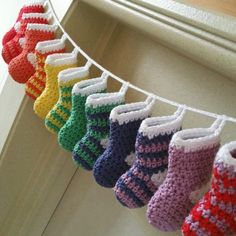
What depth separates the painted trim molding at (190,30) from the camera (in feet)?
1.62

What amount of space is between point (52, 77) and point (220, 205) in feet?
1.54

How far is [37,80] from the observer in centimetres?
85

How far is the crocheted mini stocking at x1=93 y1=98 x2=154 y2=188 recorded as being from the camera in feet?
1.89

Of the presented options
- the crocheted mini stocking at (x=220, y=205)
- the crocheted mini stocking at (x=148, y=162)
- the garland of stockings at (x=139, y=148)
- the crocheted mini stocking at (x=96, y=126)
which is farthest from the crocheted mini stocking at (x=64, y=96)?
the crocheted mini stocking at (x=220, y=205)

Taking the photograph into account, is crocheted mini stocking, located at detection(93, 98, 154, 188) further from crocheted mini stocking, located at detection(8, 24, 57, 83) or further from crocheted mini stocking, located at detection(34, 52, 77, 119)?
crocheted mini stocking, located at detection(8, 24, 57, 83)

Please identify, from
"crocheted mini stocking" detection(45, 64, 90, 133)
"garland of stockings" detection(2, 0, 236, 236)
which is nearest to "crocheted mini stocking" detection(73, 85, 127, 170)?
"garland of stockings" detection(2, 0, 236, 236)

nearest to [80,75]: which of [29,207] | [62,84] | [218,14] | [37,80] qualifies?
[62,84]

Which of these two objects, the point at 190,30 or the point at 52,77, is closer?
the point at 190,30

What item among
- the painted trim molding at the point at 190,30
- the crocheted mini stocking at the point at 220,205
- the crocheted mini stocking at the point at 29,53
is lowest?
the crocheted mini stocking at the point at 29,53

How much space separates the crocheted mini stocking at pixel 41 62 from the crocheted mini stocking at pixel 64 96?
0.35 ft

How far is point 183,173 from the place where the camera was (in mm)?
497

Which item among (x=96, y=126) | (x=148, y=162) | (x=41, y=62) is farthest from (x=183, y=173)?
(x=41, y=62)

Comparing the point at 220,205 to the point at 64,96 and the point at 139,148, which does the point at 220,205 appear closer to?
the point at 139,148

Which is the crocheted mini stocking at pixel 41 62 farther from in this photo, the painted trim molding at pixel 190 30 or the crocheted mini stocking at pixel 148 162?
the crocheted mini stocking at pixel 148 162
